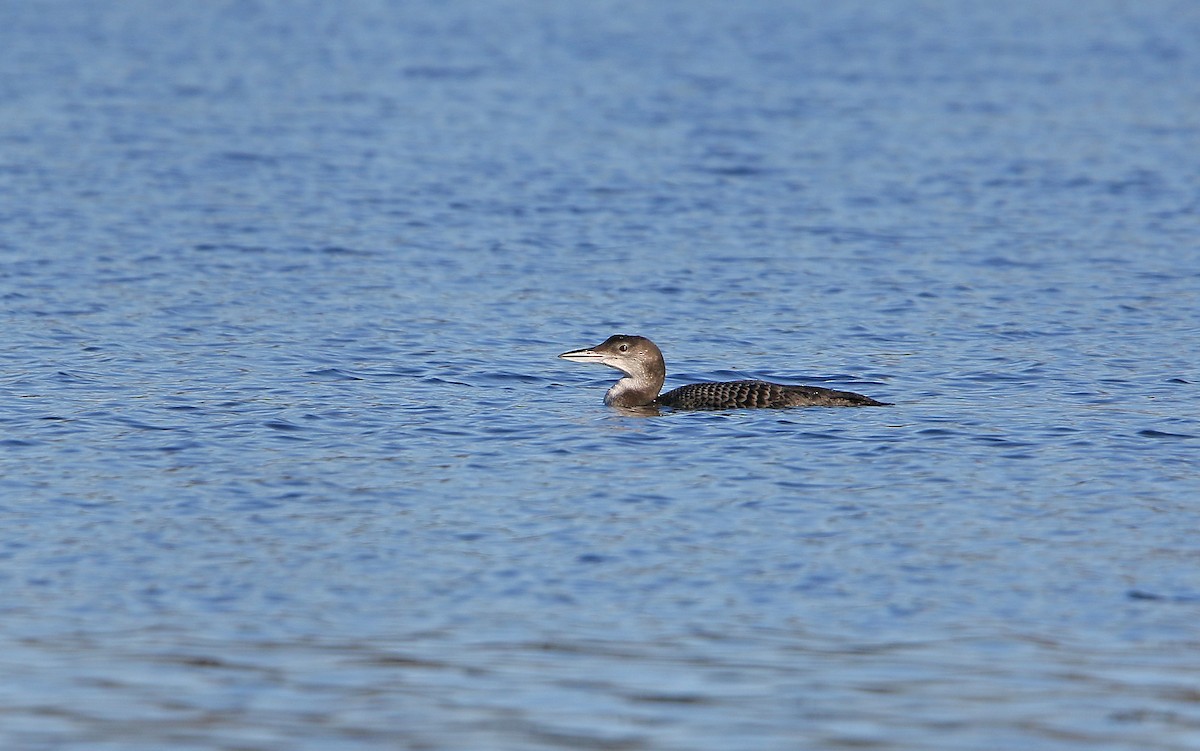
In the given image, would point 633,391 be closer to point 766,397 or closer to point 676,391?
point 676,391

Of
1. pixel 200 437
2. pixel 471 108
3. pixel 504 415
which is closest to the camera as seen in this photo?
pixel 200 437

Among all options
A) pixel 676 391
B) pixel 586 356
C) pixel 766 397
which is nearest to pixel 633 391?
pixel 676 391

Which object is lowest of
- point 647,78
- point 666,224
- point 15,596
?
point 15,596

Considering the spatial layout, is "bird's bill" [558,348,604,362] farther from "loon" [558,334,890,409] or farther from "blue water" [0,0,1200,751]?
"blue water" [0,0,1200,751]

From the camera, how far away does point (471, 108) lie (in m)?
30.7

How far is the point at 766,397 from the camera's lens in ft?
43.5

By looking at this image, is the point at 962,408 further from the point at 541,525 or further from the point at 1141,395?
the point at 541,525

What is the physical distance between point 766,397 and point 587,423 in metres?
1.34

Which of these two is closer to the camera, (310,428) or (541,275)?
(310,428)

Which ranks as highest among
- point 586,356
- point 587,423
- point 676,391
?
point 586,356

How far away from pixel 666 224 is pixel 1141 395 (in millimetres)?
9285

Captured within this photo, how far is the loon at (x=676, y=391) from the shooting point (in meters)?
13.3

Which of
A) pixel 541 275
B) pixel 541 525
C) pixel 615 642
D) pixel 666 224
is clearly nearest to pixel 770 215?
pixel 666 224

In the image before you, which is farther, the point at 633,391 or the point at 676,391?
the point at 676,391
